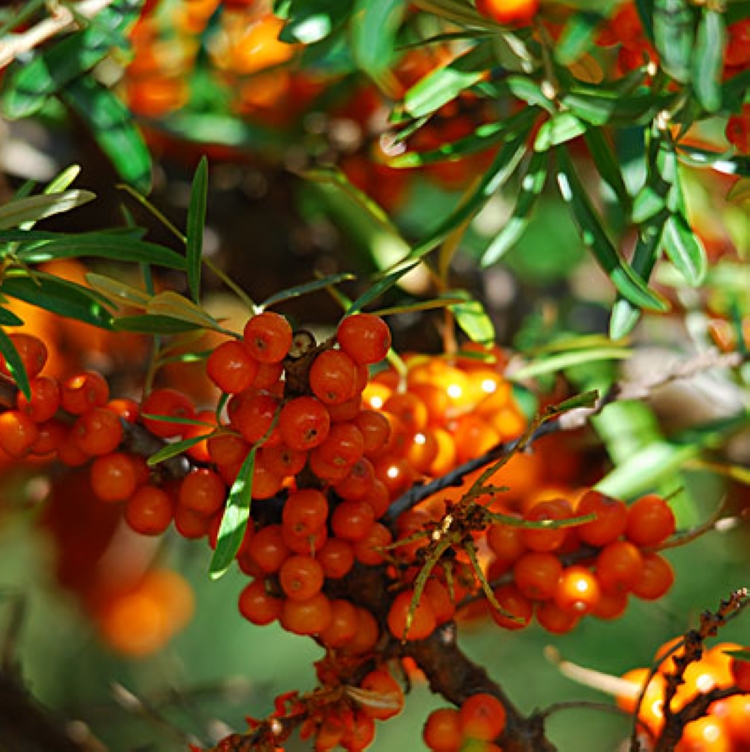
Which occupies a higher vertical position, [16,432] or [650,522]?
[16,432]

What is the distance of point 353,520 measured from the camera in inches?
26.1

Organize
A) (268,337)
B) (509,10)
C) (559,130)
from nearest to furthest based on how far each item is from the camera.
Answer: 1. (268,337)
2. (559,130)
3. (509,10)

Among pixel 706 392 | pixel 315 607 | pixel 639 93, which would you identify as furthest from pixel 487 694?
pixel 706 392

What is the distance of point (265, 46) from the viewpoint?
1.17 metres

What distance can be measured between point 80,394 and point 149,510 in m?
0.08

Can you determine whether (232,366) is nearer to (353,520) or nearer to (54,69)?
(353,520)

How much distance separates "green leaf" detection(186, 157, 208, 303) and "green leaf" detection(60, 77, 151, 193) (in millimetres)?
184

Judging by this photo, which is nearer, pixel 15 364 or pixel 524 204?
pixel 15 364

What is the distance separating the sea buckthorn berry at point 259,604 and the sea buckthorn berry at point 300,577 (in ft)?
0.09

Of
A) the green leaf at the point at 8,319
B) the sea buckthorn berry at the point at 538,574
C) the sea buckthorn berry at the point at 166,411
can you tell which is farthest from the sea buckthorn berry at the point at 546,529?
the green leaf at the point at 8,319

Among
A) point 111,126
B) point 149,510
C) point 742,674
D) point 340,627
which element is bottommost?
point 742,674

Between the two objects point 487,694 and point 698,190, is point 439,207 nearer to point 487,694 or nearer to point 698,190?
point 698,190

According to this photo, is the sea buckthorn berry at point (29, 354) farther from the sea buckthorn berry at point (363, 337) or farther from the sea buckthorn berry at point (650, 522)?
the sea buckthorn berry at point (650, 522)

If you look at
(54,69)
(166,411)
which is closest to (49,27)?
(54,69)
